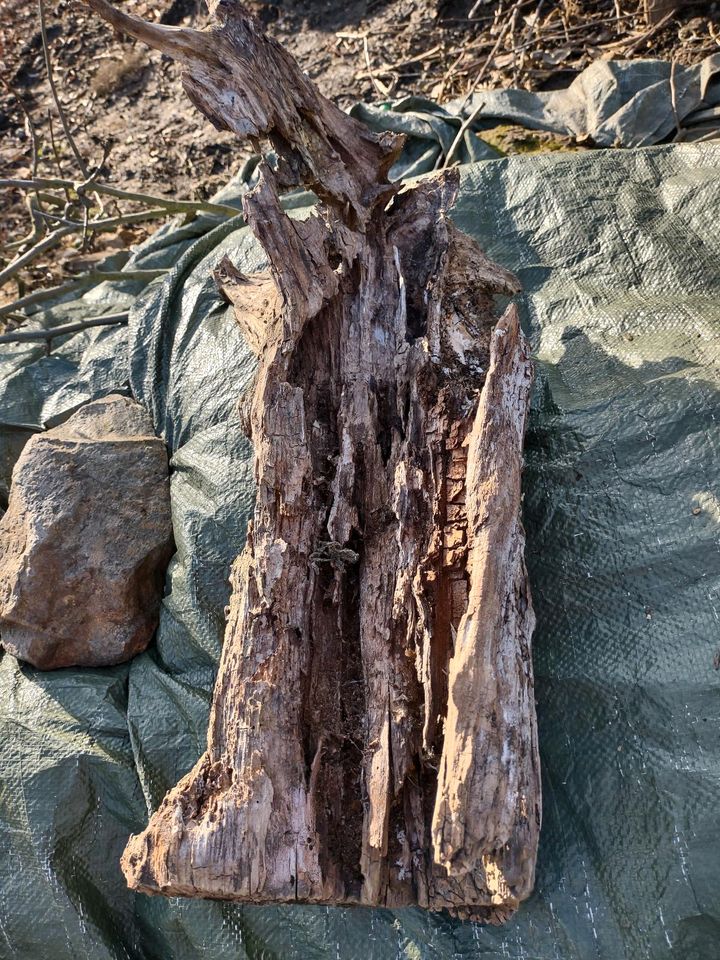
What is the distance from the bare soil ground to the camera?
11.8 feet

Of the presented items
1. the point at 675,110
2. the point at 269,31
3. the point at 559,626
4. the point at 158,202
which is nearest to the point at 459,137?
the point at 675,110

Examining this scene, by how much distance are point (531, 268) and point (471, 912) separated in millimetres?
1788

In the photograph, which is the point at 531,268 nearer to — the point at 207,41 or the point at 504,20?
the point at 207,41

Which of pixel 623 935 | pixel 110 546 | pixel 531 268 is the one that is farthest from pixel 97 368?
pixel 623 935

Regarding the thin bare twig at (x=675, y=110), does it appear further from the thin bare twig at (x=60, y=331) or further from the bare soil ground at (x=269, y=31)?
the thin bare twig at (x=60, y=331)

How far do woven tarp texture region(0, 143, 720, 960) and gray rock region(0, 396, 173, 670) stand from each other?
0.08m

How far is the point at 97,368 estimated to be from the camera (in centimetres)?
278

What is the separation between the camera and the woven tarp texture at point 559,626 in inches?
64.6

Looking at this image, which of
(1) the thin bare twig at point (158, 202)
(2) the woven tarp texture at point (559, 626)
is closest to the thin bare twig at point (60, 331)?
(2) the woven tarp texture at point (559, 626)

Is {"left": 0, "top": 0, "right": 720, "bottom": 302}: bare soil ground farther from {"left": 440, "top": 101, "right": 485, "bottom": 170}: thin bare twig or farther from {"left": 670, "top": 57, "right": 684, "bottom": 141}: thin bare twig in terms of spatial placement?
{"left": 440, "top": 101, "right": 485, "bottom": 170}: thin bare twig

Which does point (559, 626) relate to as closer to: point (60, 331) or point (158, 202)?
point (60, 331)

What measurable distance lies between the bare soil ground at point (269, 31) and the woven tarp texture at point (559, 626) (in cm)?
131

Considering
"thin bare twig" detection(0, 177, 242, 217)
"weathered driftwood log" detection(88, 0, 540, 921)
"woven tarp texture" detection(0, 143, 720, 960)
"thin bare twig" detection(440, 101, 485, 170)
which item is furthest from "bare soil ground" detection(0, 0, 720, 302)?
"weathered driftwood log" detection(88, 0, 540, 921)

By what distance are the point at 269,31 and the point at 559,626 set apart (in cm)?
423
